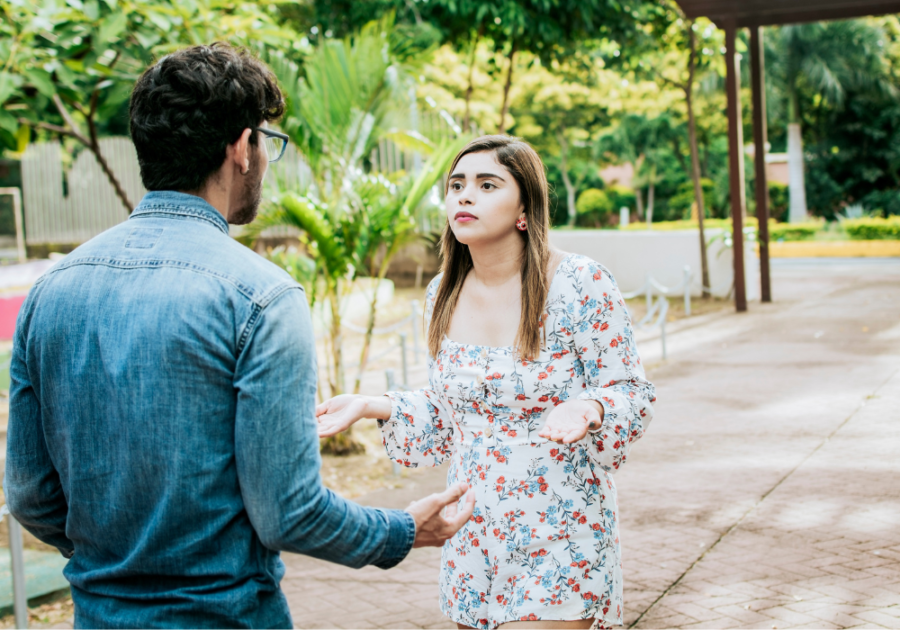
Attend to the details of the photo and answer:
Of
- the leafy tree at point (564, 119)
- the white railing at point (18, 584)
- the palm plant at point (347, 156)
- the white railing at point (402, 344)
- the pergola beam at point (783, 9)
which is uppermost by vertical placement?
the leafy tree at point (564, 119)

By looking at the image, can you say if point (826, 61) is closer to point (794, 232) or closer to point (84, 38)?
point (794, 232)

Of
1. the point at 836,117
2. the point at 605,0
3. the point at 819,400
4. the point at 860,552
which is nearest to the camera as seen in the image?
the point at 860,552

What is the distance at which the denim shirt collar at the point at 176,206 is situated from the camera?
167 centimetres

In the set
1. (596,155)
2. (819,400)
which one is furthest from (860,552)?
(596,155)

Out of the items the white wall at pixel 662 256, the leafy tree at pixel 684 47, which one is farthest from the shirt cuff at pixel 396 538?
the white wall at pixel 662 256

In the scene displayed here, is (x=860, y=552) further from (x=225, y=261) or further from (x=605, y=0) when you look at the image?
(x=605, y=0)

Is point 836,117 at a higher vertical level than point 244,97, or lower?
higher

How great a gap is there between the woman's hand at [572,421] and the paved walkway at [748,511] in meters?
2.17

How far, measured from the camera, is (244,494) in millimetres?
1564

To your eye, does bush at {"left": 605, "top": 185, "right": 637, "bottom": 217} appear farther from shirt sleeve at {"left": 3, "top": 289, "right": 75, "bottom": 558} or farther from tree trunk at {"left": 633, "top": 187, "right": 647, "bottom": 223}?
shirt sleeve at {"left": 3, "top": 289, "right": 75, "bottom": 558}

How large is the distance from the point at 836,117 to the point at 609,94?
42.5 ft

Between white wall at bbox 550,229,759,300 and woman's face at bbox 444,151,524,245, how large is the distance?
14.2 m

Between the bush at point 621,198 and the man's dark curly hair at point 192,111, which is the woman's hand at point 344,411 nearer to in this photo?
the man's dark curly hair at point 192,111

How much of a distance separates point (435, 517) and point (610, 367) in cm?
81
